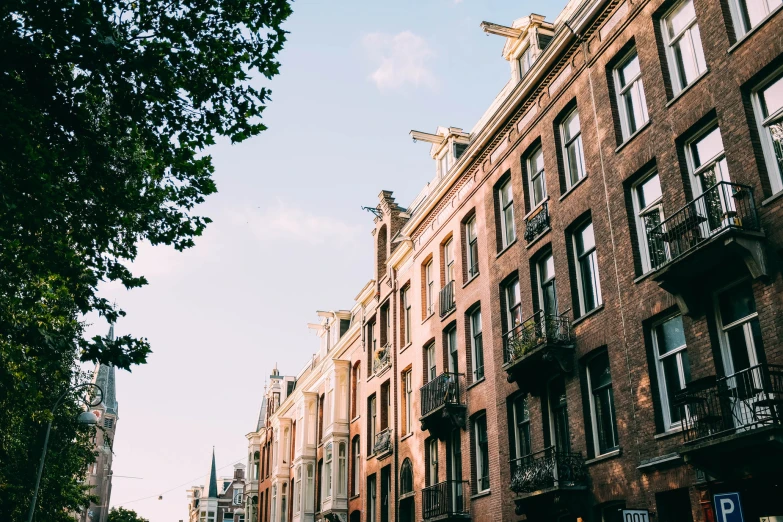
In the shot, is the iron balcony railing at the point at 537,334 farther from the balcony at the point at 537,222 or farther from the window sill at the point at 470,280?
the window sill at the point at 470,280

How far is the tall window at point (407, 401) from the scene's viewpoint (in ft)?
99.9

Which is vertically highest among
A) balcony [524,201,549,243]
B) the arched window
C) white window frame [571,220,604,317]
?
balcony [524,201,549,243]

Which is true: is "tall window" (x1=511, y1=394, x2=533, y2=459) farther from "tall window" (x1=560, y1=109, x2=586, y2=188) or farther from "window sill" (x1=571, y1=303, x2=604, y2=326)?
"tall window" (x1=560, y1=109, x2=586, y2=188)

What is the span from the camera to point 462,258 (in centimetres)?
2723

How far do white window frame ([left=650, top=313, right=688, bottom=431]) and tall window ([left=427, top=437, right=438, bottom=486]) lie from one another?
13.0 metres

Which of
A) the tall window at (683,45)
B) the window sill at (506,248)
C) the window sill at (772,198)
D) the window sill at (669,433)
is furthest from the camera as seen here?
the window sill at (506,248)

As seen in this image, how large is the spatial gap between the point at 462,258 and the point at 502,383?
5.88 metres

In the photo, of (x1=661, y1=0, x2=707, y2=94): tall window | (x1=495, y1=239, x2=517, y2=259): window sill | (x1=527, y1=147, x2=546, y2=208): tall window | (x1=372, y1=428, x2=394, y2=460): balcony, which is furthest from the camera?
(x1=372, y1=428, x2=394, y2=460): balcony

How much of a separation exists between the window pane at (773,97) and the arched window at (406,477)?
65.0 feet

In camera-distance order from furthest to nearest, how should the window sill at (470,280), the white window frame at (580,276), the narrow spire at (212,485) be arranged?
the narrow spire at (212,485), the window sill at (470,280), the white window frame at (580,276)

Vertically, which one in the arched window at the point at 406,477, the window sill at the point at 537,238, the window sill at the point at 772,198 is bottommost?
the arched window at the point at 406,477

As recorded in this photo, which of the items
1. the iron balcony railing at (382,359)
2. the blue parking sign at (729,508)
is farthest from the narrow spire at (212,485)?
the blue parking sign at (729,508)

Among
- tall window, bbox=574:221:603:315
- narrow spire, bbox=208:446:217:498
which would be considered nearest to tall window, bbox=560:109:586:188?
tall window, bbox=574:221:603:315

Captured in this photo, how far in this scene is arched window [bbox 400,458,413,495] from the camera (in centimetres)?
2950
